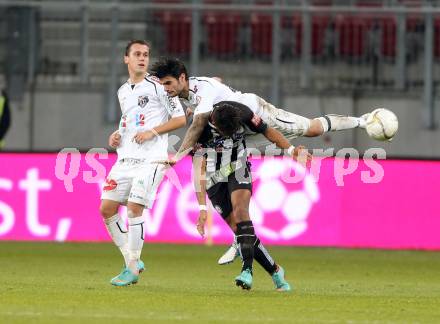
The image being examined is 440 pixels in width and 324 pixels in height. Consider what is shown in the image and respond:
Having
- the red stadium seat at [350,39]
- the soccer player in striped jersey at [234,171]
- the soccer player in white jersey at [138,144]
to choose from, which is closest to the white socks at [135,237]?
the soccer player in white jersey at [138,144]

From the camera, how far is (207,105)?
A: 10.9 meters

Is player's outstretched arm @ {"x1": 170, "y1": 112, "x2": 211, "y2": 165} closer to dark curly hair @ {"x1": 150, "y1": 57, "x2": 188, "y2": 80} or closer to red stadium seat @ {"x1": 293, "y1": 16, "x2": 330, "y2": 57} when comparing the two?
dark curly hair @ {"x1": 150, "y1": 57, "x2": 188, "y2": 80}

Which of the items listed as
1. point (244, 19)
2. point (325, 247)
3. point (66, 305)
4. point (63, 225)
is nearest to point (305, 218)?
point (325, 247)

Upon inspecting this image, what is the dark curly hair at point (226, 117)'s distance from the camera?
34.6ft

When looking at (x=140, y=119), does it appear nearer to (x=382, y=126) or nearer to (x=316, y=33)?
(x=382, y=126)

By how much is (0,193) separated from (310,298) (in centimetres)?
856

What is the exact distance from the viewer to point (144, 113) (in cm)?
1166

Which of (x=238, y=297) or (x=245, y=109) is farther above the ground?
(x=245, y=109)

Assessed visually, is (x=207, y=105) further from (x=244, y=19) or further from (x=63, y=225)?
(x=244, y=19)

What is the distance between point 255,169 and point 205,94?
286 inches

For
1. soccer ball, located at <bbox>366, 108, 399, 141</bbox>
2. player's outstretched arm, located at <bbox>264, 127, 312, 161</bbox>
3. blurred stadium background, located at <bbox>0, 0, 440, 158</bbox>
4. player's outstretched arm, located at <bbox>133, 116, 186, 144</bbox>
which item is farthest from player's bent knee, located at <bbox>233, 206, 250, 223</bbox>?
blurred stadium background, located at <bbox>0, 0, 440, 158</bbox>

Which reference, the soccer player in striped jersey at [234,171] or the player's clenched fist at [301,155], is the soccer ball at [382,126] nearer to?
the soccer player in striped jersey at [234,171]

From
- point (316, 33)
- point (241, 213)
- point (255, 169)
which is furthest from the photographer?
point (316, 33)

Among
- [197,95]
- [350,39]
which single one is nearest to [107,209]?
[197,95]
